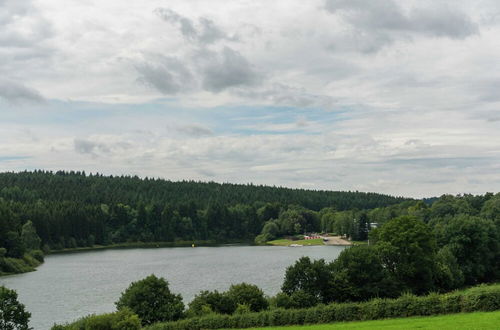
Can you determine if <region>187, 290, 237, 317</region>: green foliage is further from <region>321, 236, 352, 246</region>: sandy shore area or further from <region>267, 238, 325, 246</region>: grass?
<region>267, 238, 325, 246</region>: grass

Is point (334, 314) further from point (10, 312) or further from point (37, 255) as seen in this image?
point (37, 255)

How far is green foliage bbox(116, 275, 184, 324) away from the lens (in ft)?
141

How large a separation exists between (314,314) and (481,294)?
11817mm

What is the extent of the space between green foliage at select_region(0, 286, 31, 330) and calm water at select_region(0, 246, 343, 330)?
32.6 ft

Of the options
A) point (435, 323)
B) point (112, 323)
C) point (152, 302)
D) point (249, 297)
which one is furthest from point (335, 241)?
point (435, 323)

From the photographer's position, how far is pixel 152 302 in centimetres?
4372

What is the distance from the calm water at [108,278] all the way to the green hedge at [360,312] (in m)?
20.1

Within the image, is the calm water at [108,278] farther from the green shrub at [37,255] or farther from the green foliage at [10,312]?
the green foliage at [10,312]

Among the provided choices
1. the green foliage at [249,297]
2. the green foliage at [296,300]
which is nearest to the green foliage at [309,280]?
the green foliage at [296,300]

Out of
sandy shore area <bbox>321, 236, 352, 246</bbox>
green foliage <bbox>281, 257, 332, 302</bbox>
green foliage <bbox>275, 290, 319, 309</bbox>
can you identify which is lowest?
sandy shore area <bbox>321, 236, 352, 246</bbox>

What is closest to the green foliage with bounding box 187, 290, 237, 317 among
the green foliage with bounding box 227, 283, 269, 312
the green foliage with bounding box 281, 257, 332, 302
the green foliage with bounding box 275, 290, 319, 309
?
the green foliage with bounding box 227, 283, 269, 312

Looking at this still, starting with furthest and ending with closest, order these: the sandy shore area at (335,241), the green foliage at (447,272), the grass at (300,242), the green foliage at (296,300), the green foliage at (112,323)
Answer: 1. the grass at (300,242)
2. the sandy shore area at (335,241)
3. the green foliage at (447,272)
4. the green foliage at (296,300)
5. the green foliage at (112,323)

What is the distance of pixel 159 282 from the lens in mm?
44406

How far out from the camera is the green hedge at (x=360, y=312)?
124 ft
